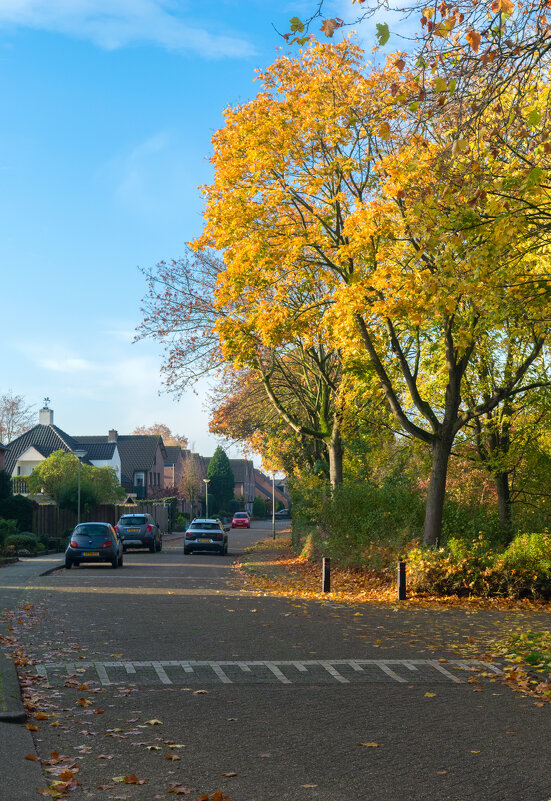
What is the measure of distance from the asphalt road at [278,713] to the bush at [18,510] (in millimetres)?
26045

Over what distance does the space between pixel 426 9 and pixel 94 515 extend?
45.4 m

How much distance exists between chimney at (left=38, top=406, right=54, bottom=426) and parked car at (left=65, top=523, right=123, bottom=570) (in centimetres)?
5074

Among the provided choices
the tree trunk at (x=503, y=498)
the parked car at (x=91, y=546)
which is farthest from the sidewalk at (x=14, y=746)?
the parked car at (x=91, y=546)

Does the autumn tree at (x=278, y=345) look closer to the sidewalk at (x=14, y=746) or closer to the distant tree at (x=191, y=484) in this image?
the sidewalk at (x=14, y=746)

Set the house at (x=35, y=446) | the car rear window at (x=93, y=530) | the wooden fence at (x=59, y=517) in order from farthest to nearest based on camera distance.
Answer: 1. the house at (x=35, y=446)
2. the wooden fence at (x=59, y=517)
3. the car rear window at (x=93, y=530)

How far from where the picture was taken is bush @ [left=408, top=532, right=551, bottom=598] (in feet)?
54.1

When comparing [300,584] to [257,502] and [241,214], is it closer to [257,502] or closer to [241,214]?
[241,214]

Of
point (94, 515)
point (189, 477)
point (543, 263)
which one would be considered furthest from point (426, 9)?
point (189, 477)

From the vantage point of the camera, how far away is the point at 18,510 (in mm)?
38719

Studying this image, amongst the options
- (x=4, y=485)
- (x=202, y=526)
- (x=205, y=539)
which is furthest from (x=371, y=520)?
(x=4, y=485)

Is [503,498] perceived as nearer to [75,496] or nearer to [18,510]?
[18,510]

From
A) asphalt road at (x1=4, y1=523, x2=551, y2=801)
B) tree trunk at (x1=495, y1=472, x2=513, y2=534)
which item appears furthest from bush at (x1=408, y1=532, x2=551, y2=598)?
tree trunk at (x1=495, y1=472, x2=513, y2=534)

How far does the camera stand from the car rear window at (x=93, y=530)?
27312 mm

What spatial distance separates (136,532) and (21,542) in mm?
6018
